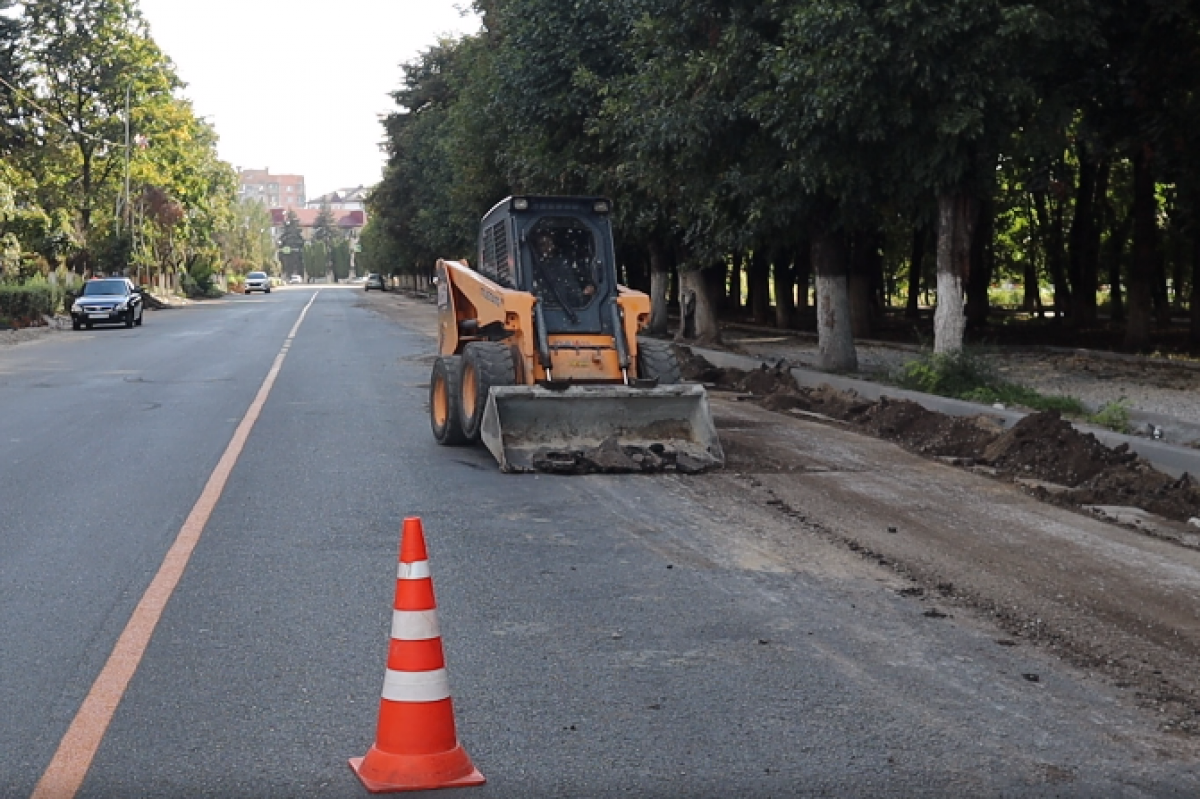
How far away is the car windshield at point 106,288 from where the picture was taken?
4309 cm

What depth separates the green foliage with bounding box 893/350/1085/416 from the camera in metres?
16.5

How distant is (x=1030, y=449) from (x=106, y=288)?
3669 cm

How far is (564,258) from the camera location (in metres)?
13.2

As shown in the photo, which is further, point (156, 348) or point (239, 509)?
point (156, 348)

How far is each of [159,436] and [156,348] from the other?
17437 mm

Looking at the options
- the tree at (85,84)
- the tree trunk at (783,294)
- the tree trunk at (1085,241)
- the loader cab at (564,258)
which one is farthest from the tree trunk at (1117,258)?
the tree at (85,84)

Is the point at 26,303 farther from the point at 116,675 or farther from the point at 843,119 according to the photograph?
the point at 116,675

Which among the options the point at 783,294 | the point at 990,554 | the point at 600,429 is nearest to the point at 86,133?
the point at 783,294

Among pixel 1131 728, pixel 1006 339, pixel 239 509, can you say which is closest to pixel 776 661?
pixel 1131 728

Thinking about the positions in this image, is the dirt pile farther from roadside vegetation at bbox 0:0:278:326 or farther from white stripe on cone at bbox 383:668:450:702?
roadside vegetation at bbox 0:0:278:326

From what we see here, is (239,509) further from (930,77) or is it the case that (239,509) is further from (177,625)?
(930,77)

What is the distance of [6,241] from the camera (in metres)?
45.2

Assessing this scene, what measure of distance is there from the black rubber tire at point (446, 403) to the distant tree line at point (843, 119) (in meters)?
6.07

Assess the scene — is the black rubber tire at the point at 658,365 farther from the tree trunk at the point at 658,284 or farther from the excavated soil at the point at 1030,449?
the tree trunk at the point at 658,284
